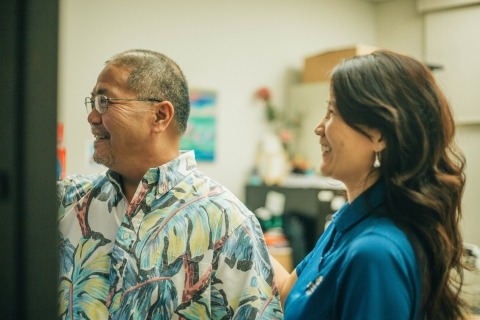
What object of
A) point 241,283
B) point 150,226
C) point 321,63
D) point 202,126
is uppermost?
point 321,63

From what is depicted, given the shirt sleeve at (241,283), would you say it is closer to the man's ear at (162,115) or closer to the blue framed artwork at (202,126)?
the man's ear at (162,115)

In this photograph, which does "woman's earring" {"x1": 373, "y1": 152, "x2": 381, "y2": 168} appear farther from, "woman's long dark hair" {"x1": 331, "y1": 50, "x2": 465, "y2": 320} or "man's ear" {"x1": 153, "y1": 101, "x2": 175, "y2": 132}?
"man's ear" {"x1": 153, "y1": 101, "x2": 175, "y2": 132}

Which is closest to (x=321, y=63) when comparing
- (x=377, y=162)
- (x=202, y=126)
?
(x=202, y=126)

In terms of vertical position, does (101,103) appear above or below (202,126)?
below

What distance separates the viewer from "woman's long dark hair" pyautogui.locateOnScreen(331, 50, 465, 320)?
1076mm

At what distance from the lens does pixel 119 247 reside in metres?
1.23

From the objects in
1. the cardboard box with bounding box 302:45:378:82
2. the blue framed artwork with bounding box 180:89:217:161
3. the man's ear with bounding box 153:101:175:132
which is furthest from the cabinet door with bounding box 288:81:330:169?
the man's ear with bounding box 153:101:175:132

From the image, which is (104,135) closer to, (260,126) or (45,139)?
(45,139)

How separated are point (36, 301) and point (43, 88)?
0.19 metres

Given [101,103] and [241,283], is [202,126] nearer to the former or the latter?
[101,103]

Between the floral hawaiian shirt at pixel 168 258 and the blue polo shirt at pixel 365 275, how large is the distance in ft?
0.42

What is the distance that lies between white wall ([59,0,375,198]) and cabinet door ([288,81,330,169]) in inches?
5.4

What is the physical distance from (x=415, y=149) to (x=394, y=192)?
10 cm

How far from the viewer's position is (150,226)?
124 cm
